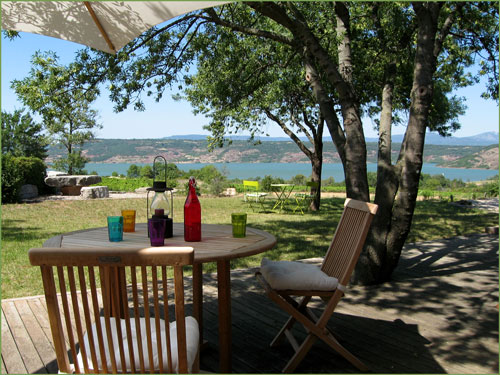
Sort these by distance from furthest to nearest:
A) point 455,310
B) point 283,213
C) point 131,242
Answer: point 283,213 < point 455,310 < point 131,242

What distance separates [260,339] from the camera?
3.00 metres

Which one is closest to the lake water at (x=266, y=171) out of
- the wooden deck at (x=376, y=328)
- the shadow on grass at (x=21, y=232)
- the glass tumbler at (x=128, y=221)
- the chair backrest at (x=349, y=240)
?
the shadow on grass at (x=21, y=232)

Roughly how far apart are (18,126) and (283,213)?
18222mm

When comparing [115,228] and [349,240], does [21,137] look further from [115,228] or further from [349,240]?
[349,240]

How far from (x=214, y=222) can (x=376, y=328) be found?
18.1 ft

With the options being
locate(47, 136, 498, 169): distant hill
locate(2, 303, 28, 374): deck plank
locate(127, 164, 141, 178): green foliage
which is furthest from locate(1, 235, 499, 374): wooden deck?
locate(47, 136, 498, 169): distant hill

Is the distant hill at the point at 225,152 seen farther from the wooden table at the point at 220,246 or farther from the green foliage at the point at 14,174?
the wooden table at the point at 220,246

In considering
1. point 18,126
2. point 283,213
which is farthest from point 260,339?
point 18,126

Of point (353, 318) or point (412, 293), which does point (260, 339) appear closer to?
point (353, 318)

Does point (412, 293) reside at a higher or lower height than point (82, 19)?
lower

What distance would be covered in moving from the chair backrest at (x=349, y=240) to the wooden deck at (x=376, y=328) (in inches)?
21.2

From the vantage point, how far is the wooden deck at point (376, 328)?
104 inches

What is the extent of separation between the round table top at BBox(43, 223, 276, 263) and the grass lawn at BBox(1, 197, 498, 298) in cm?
194

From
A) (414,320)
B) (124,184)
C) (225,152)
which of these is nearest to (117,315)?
(414,320)
